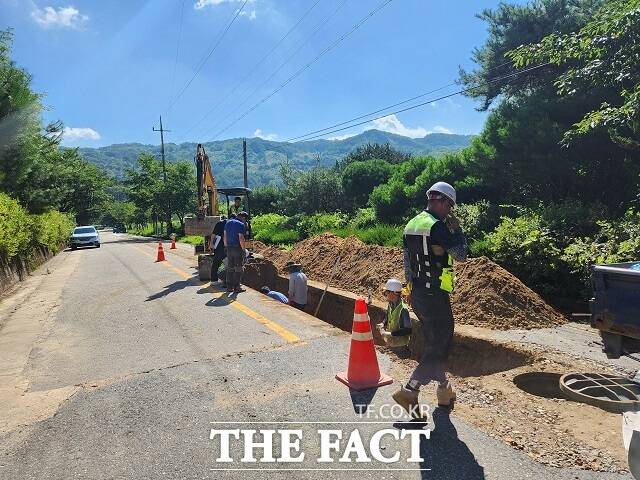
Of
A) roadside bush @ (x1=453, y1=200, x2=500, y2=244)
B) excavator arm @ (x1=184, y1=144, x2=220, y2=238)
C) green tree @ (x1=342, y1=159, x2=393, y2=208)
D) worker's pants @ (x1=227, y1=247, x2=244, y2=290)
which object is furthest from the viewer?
green tree @ (x1=342, y1=159, x2=393, y2=208)

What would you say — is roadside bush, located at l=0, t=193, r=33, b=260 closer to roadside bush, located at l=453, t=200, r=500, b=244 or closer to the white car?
roadside bush, located at l=453, t=200, r=500, b=244

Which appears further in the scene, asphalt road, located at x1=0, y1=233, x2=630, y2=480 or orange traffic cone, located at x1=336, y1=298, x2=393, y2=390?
orange traffic cone, located at x1=336, y1=298, x2=393, y2=390

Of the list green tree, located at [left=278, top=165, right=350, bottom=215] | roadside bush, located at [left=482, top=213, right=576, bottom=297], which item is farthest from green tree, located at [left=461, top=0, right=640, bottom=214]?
green tree, located at [left=278, top=165, right=350, bottom=215]

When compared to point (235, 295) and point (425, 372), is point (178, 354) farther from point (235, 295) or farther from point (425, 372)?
point (235, 295)

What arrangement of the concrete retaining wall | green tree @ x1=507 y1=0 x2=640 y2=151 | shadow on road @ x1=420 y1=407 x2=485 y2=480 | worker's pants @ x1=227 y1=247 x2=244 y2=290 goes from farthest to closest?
the concrete retaining wall, worker's pants @ x1=227 y1=247 x2=244 y2=290, green tree @ x1=507 y1=0 x2=640 y2=151, shadow on road @ x1=420 y1=407 x2=485 y2=480

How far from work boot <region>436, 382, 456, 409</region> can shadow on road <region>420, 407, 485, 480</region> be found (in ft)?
0.87

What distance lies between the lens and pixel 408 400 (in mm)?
3934

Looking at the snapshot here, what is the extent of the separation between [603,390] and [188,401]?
4.12m

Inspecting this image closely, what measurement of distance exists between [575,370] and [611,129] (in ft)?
18.9

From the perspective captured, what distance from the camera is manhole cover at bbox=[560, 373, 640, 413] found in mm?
4098

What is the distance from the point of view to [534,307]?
736 cm

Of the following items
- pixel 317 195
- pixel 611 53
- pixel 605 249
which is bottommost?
pixel 605 249

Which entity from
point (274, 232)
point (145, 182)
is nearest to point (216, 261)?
point (274, 232)

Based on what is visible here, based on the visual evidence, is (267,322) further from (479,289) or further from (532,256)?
(532,256)
